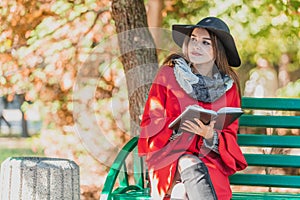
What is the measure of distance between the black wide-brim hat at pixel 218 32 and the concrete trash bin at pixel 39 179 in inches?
44.4

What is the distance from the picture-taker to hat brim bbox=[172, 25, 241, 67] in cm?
505

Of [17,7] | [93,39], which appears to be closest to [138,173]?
[17,7]

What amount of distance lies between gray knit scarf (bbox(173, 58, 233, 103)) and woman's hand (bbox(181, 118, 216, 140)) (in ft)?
0.68

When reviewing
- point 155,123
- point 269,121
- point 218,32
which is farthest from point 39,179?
point 269,121

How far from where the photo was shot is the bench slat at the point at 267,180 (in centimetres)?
538

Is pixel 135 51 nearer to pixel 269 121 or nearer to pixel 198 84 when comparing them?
pixel 269 121

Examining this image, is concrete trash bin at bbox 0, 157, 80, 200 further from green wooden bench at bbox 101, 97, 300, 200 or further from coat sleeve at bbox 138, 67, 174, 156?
green wooden bench at bbox 101, 97, 300, 200

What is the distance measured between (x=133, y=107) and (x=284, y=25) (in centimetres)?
276

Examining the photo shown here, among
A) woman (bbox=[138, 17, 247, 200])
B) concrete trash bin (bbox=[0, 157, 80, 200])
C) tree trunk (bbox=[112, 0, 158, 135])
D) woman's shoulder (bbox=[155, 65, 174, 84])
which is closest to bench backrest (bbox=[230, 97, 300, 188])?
woman (bbox=[138, 17, 247, 200])

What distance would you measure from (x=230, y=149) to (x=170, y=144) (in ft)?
1.06

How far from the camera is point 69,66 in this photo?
27.1 feet

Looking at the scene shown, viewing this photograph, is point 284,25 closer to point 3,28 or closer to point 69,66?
point 69,66

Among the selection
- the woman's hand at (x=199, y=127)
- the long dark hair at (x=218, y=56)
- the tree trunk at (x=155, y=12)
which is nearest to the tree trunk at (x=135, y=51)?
the long dark hair at (x=218, y=56)

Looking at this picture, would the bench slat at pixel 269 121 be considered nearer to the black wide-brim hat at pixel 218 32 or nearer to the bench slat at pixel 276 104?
the bench slat at pixel 276 104
